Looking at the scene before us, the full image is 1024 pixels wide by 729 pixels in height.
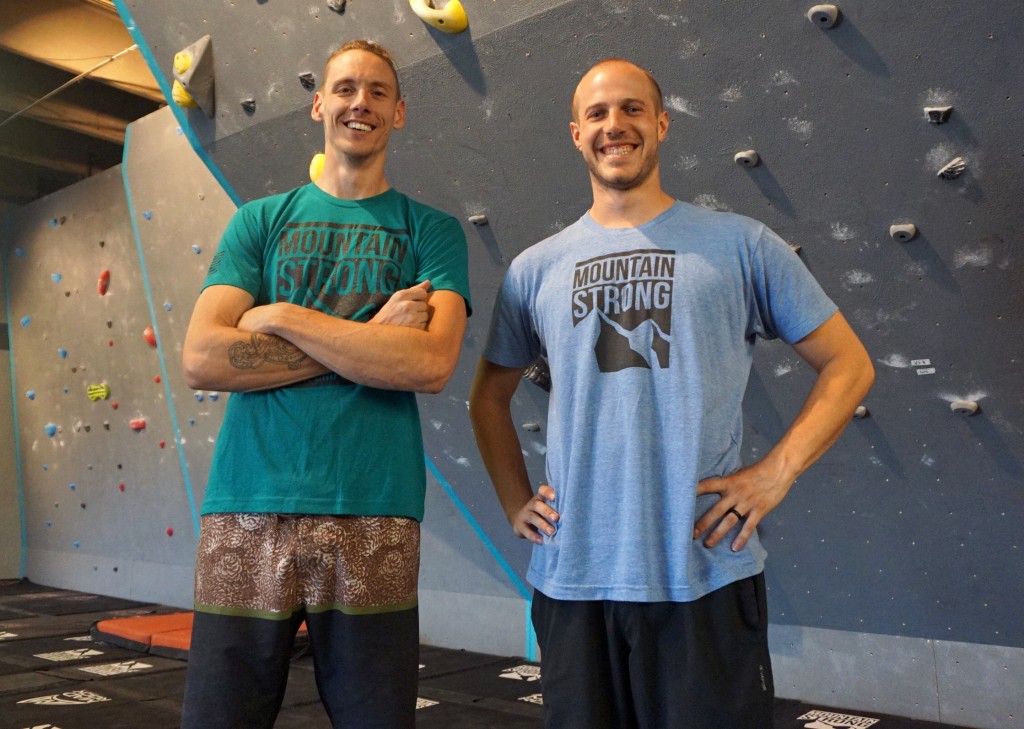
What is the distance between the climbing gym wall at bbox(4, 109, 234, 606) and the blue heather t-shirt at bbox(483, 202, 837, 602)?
131 inches

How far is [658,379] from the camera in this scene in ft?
3.78

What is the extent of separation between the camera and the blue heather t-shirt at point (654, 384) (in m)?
1.12

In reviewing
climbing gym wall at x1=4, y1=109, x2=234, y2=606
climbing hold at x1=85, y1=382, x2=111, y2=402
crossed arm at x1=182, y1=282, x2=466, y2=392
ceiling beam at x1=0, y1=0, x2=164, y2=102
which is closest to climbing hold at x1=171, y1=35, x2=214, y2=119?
climbing gym wall at x1=4, y1=109, x2=234, y2=606

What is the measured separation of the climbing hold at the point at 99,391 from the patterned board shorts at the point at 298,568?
494 cm

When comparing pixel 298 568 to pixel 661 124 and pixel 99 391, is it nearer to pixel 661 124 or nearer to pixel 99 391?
pixel 661 124

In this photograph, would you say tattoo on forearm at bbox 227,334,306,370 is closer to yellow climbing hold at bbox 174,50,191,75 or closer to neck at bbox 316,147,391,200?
neck at bbox 316,147,391,200

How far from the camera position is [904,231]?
2002 millimetres

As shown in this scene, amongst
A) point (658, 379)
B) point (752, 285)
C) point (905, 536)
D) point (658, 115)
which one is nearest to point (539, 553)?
point (658, 379)

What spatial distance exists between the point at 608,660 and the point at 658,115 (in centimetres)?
74

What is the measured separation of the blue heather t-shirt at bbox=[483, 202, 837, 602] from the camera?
1.12 m

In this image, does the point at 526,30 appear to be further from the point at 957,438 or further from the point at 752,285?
the point at 957,438

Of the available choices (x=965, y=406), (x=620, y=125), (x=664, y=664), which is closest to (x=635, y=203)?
(x=620, y=125)

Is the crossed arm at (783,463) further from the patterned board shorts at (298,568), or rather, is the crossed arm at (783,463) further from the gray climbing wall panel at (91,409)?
the gray climbing wall panel at (91,409)

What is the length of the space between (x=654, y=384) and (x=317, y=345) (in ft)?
1.51
